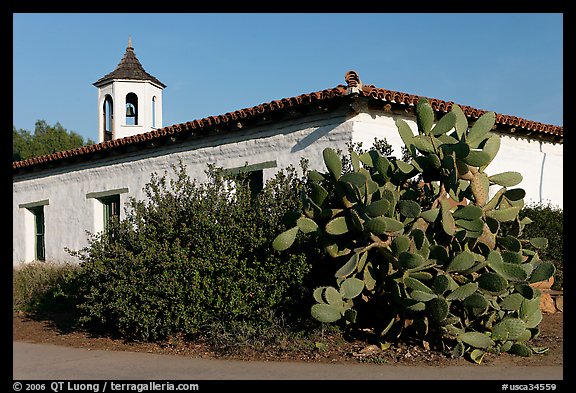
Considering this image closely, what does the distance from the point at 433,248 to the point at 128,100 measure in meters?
15.9

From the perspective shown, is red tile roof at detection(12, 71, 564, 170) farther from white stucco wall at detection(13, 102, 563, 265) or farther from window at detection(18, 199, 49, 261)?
window at detection(18, 199, 49, 261)

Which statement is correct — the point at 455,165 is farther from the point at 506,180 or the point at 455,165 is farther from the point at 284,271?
the point at 284,271

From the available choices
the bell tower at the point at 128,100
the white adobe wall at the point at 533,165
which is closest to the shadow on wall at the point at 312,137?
the white adobe wall at the point at 533,165

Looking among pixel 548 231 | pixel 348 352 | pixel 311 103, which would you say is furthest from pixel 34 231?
pixel 548 231

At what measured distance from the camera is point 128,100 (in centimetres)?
2111

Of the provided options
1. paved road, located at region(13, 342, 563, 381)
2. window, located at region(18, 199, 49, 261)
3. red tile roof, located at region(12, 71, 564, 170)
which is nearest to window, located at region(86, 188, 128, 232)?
red tile roof, located at region(12, 71, 564, 170)

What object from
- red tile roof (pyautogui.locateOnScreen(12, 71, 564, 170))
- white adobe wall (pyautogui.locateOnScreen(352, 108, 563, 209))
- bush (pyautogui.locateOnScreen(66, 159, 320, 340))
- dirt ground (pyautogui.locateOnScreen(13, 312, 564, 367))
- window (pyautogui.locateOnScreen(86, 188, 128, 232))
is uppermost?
red tile roof (pyautogui.locateOnScreen(12, 71, 564, 170))

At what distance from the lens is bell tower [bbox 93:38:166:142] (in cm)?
2033

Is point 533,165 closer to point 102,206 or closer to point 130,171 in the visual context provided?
point 130,171

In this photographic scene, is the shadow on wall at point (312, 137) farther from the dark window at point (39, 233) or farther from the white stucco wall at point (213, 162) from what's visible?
the dark window at point (39, 233)

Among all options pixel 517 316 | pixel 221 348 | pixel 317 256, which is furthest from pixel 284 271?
pixel 517 316

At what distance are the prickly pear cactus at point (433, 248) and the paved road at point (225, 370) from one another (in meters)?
0.59

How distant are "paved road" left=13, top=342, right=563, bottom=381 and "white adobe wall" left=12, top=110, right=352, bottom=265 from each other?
500cm

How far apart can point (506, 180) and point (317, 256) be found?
2.67m
